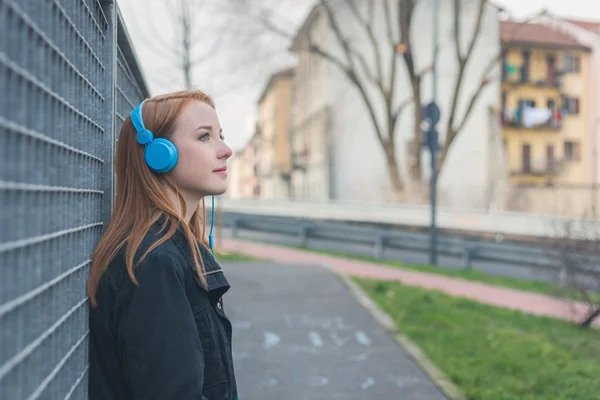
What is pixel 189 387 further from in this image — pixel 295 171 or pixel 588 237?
pixel 295 171

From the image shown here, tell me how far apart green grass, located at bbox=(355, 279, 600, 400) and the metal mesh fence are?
13.0 ft

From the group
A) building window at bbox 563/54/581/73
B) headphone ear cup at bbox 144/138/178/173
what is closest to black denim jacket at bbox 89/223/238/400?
headphone ear cup at bbox 144/138/178/173

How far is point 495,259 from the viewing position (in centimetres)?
1698

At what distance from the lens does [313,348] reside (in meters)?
7.21

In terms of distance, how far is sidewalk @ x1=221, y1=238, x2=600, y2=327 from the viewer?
1087cm

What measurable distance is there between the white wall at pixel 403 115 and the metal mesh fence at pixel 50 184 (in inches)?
1501

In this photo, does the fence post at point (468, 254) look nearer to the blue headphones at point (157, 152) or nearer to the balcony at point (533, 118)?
the blue headphones at point (157, 152)

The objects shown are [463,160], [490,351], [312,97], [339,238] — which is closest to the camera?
[490,351]

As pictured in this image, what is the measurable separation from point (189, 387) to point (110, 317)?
34 cm

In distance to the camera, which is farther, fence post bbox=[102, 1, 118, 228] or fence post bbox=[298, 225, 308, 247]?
fence post bbox=[298, 225, 308, 247]

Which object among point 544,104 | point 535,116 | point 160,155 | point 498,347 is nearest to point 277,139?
point 535,116

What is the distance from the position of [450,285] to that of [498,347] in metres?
6.40

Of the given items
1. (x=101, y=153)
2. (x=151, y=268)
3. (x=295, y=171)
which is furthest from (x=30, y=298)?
(x=295, y=171)

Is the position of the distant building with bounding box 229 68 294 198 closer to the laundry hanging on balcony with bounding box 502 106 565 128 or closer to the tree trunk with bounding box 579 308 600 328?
the laundry hanging on balcony with bounding box 502 106 565 128
